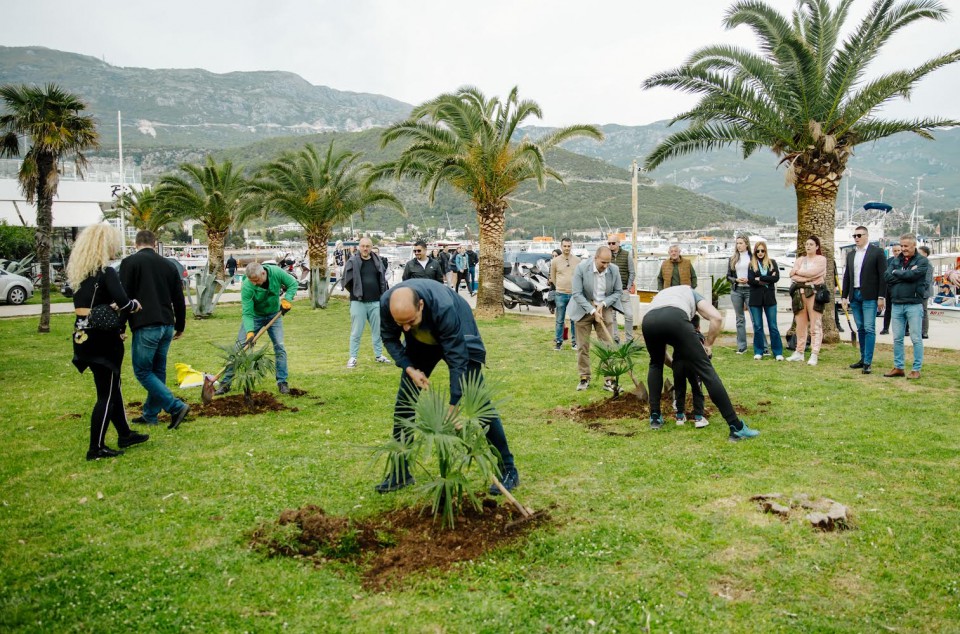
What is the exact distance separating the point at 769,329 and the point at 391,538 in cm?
818

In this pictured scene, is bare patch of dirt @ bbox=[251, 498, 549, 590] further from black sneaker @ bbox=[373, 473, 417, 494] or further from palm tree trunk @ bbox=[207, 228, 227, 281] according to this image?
palm tree trunk @ bbox=[207, 228, 227, 281]

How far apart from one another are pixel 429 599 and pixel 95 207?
183ft

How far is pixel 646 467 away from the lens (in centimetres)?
545

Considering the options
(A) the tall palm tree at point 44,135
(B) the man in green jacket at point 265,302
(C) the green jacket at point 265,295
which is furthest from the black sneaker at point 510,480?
(A) the tall palm tree at point 44,135

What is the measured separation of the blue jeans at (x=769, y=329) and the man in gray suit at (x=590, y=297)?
2.81 m

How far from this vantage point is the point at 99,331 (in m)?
5.73

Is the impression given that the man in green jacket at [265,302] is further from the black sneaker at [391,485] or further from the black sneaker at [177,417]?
the black sneaker at [391,485]

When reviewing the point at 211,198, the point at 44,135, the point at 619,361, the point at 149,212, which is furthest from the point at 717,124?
the point at 149,212

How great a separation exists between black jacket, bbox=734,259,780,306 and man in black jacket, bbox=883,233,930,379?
5.59 feet

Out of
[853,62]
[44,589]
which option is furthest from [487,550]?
[853,62]

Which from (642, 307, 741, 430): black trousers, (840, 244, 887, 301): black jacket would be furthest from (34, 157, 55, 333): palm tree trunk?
(840, 244, 887, 301): black jacket

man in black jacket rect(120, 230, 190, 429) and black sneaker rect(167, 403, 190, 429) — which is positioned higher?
man in black jacket rect(120, 230, 190, 429)

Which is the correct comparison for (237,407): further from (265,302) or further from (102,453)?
(102,453)

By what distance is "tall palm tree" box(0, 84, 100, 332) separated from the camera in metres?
15.3
